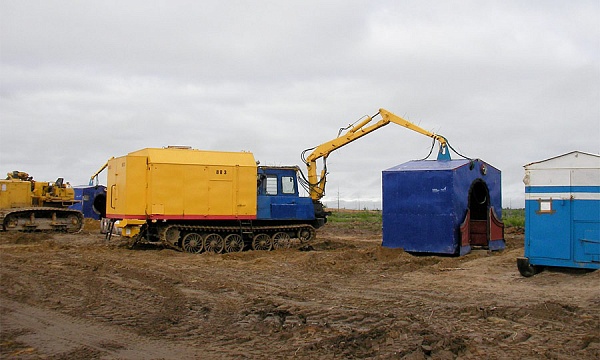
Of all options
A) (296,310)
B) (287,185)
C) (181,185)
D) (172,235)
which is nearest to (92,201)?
(172,235)

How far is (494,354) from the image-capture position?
6.31 meters

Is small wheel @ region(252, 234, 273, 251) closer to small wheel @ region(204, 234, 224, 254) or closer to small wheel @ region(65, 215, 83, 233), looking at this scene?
small wheel @ region(204, 234, 224, 254)

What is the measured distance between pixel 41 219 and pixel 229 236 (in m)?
12.4

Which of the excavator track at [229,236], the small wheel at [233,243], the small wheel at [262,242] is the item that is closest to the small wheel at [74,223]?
the excavator track at [229,236]

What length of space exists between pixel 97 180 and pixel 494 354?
2727 cm

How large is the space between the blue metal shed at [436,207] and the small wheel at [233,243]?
14.7 ft

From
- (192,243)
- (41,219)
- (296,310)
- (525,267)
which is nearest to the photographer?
(296,310)

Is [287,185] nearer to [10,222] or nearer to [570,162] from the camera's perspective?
[570,162]

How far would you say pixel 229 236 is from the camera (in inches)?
733

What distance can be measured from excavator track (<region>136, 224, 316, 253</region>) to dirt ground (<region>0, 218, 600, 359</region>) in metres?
3.07

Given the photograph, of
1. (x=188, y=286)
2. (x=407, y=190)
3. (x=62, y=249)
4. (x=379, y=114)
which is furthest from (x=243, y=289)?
(x=379, y=114)

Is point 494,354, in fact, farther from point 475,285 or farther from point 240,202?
point 240,202

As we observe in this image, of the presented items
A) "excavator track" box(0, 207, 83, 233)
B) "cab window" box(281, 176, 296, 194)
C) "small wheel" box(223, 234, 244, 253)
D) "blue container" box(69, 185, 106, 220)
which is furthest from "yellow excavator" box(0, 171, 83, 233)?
"cab window" box(281, 176, 296, 194)

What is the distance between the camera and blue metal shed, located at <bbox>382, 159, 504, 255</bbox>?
1633 centimetres
